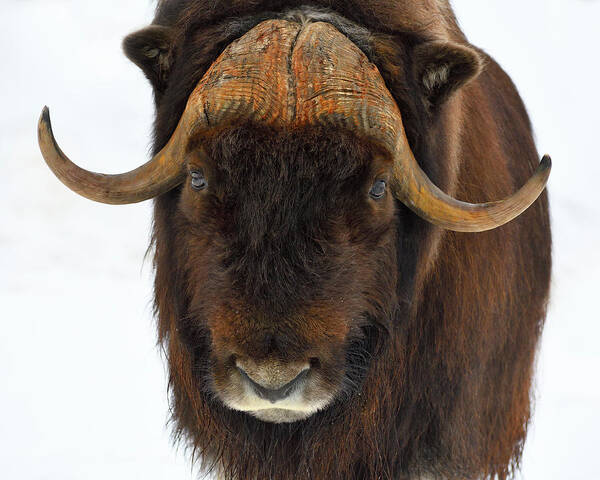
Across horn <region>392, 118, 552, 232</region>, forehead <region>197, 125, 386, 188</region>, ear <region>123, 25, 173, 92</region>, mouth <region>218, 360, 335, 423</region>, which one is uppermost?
ear <region>123, 25, 173, 92</region>

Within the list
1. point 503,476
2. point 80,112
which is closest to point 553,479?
point 503,476

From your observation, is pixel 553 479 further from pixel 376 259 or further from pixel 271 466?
pixel 376 259

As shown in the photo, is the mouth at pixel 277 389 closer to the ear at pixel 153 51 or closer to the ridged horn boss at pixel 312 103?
the ridged horn boss at pixel 312 103

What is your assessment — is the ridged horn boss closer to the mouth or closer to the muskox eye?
the muskox eye

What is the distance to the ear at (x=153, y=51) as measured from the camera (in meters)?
2.67

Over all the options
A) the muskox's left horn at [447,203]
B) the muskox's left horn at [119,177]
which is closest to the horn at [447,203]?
the muskox's left horn at [447,203]

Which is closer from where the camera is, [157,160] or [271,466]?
[157,160]

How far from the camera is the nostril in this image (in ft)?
7.70

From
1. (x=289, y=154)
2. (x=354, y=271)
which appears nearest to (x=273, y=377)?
(x=354, y=271)

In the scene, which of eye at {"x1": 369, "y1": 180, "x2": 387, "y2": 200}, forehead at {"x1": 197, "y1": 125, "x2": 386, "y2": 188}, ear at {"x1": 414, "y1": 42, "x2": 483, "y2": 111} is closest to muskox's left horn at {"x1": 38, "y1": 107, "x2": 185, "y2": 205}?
forehead at {"x1": 197, "y1": 125, "x2": 386, "y2": 188}

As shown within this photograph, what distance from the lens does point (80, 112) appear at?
7844 millimetres

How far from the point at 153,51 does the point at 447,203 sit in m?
0.93

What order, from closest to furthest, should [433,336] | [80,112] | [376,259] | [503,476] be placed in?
1. [376,259]
2. [433,336]
3. [503,476]
4. [80,112]

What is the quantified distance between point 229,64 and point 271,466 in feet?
4.09
